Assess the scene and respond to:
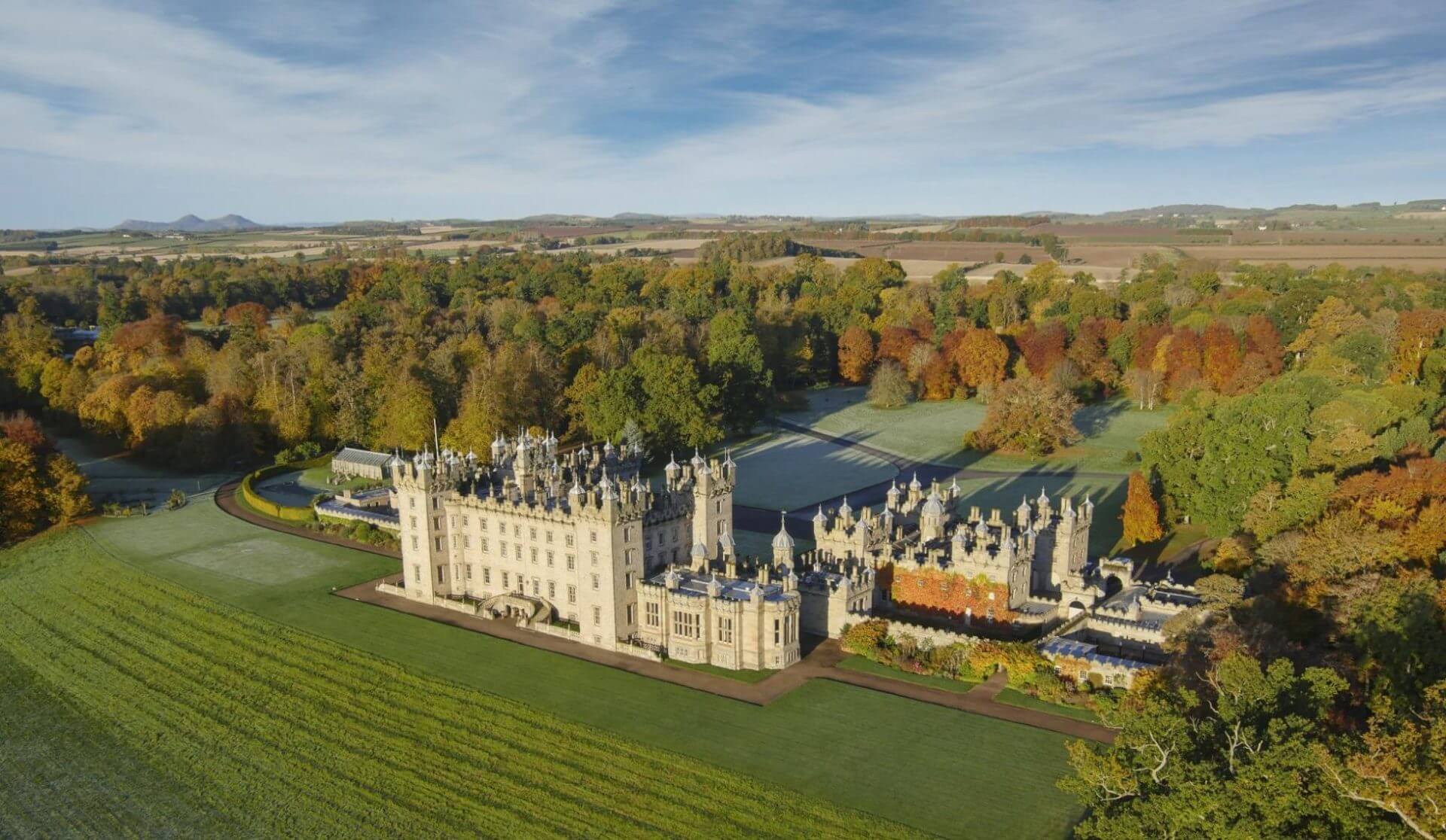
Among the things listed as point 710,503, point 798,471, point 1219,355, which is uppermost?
point 710,503

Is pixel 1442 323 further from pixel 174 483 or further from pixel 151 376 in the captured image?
pixel 151 376

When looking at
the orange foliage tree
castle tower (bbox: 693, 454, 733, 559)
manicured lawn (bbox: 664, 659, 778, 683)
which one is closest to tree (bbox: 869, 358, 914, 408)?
the orange foliage tree

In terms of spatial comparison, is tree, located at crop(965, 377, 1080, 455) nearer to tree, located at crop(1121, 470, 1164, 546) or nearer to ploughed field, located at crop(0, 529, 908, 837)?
tree, located at crop(1121, 470, 1164, 546)

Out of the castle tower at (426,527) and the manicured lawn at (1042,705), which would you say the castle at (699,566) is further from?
the manicured lawn at (1042,705)

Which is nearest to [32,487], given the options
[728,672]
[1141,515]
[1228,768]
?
[728,672]

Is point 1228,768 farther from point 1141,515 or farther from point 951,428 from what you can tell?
point 951,428

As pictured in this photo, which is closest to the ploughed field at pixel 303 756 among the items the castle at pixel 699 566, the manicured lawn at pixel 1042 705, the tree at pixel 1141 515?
the castle at pixel 699 566
